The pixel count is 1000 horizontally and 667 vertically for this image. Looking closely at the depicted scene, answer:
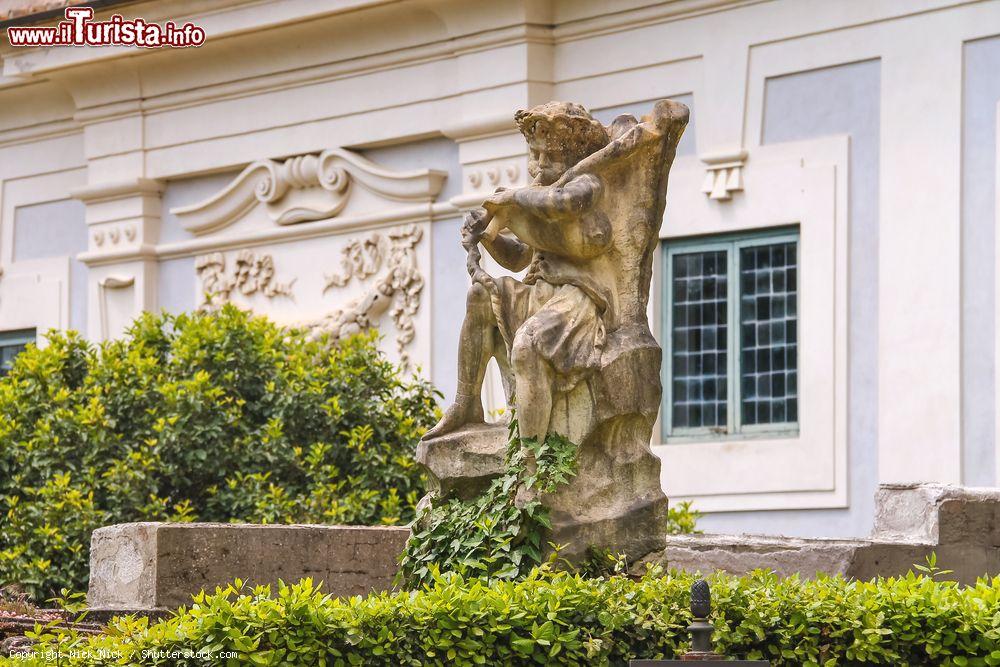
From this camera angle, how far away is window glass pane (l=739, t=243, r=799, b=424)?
15703 mm

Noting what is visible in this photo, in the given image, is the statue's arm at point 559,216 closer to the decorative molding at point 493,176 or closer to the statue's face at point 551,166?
the statue's face at point 551,166

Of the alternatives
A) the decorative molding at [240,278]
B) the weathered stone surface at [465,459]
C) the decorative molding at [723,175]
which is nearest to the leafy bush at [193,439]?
the decorative molding at [723,175]

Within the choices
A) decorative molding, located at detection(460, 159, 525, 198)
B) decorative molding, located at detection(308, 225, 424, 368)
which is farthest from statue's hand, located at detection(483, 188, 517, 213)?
decorative molding, located at detection(308, 225, 424, 368)

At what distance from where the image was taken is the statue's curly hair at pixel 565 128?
9.67 meters

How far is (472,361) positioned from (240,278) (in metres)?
9.26

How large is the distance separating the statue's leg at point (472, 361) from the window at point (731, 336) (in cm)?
611

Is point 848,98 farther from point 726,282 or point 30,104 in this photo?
point 30,104

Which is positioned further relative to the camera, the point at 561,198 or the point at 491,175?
the point at 491,175

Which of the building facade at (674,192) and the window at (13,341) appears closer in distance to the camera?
the building facade at (674,192)

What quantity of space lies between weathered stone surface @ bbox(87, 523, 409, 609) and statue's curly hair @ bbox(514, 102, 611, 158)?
2311mm

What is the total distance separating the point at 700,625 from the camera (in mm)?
7684

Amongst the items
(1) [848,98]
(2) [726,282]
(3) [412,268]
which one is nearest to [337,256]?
(3) [412,268]

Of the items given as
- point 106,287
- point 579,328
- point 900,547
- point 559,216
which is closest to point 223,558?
point 579,328

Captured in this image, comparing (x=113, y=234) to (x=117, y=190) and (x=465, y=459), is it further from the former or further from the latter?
(x=465, y=459)
